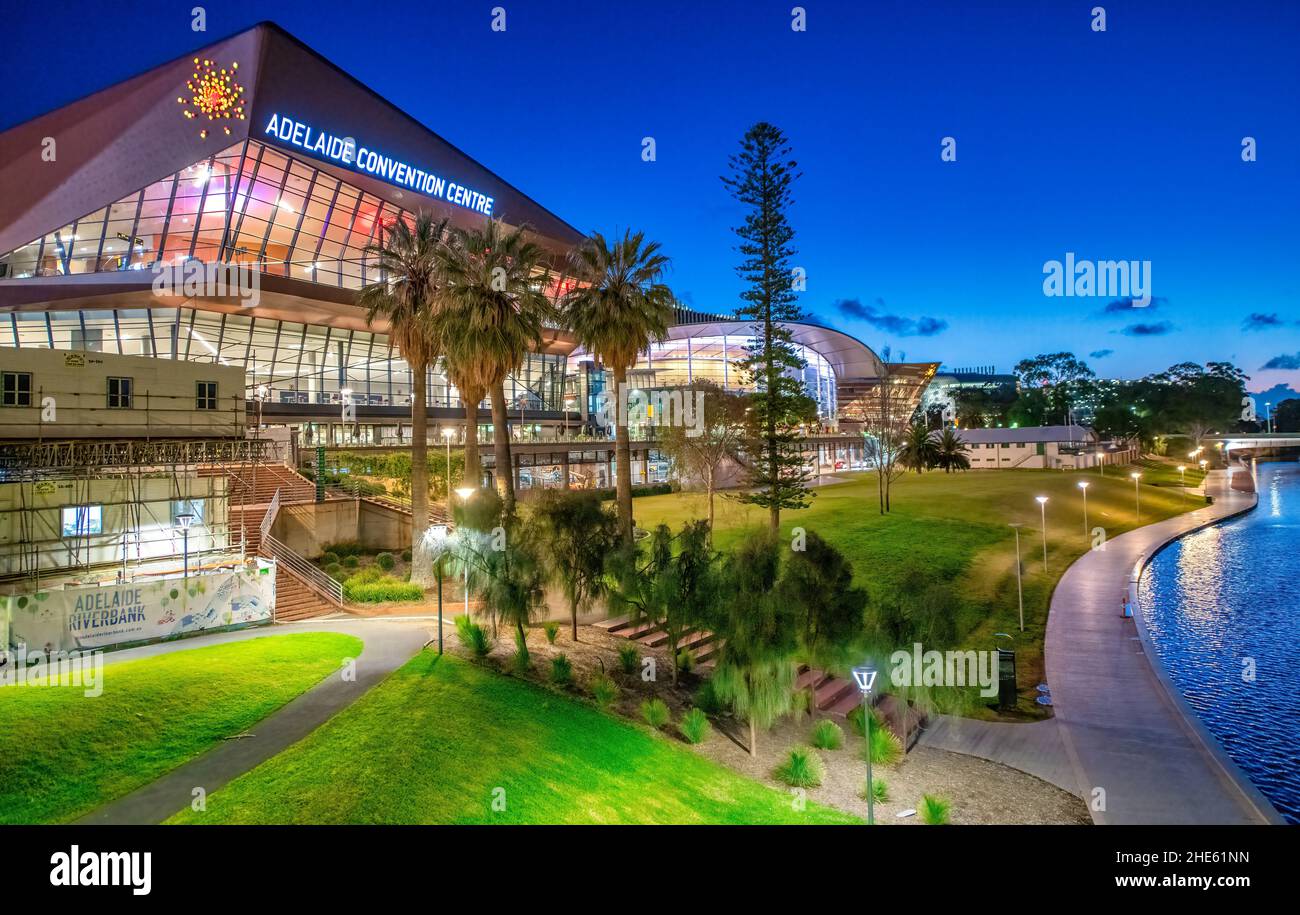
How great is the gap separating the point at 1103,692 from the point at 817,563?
28.2 feet

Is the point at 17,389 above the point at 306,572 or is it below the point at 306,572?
above

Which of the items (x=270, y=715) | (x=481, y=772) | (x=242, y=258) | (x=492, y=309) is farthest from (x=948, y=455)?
(x=270, y=715)

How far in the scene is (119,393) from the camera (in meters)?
23.8

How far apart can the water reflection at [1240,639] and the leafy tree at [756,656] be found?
9850mm

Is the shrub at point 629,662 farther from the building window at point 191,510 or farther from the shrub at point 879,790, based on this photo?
the building window at point 191,510

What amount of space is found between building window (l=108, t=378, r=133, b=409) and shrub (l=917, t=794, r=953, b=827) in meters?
27.4

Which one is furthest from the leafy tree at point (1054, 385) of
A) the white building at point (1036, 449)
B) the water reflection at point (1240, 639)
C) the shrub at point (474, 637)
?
the shrub at point (474, 637)

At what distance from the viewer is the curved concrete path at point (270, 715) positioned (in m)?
10.8

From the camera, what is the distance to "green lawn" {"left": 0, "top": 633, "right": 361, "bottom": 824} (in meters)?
11.3

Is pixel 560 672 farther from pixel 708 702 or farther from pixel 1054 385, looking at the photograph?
pixel 1054 385

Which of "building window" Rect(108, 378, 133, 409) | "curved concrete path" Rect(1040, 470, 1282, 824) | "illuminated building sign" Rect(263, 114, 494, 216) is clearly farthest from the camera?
"illuminated building sign" Rect(263, 114, 494, 216)

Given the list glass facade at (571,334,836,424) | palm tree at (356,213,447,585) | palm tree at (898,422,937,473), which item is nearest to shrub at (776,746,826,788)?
palm tree at (356,213,447,585)

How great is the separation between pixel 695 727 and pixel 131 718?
11.8 metres

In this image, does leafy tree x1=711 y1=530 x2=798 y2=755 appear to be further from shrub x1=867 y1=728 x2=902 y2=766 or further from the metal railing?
the metal railing
